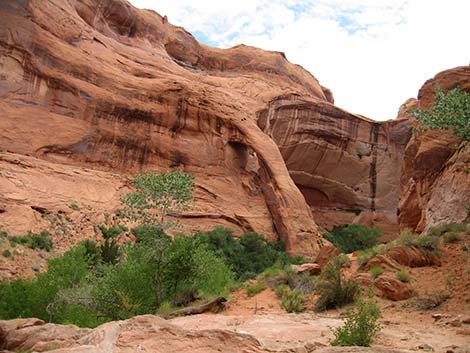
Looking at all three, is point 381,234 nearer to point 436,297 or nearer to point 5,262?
point 5,262

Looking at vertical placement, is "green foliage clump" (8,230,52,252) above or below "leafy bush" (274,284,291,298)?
below

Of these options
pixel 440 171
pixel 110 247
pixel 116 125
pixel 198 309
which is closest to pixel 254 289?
pixel 198 309

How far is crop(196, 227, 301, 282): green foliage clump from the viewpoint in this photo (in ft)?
99.5

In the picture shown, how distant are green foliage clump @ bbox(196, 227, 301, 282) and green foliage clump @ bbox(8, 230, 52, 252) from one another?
8.81 m

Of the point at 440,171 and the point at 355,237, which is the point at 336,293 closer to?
the point at 440,171

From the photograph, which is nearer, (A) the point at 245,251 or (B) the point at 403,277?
(B) the point at 403,277

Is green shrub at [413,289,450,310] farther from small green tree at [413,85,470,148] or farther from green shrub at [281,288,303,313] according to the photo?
small green tree at [413,85,470,148]

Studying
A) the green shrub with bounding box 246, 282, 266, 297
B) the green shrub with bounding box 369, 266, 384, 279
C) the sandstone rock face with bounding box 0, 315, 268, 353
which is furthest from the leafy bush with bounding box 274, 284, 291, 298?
the sandstone rock face with bounding box 0, 315, 268, 353

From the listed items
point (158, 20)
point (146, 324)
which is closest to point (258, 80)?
point (158, 20)

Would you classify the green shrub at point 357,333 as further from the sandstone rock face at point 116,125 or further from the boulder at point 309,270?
the sandstone rock face at point 116,125

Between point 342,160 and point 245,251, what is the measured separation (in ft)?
67.0

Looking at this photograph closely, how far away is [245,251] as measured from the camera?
1267 inches

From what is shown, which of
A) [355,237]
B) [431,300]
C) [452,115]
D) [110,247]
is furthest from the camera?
[355,237]

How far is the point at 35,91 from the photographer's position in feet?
96.3
